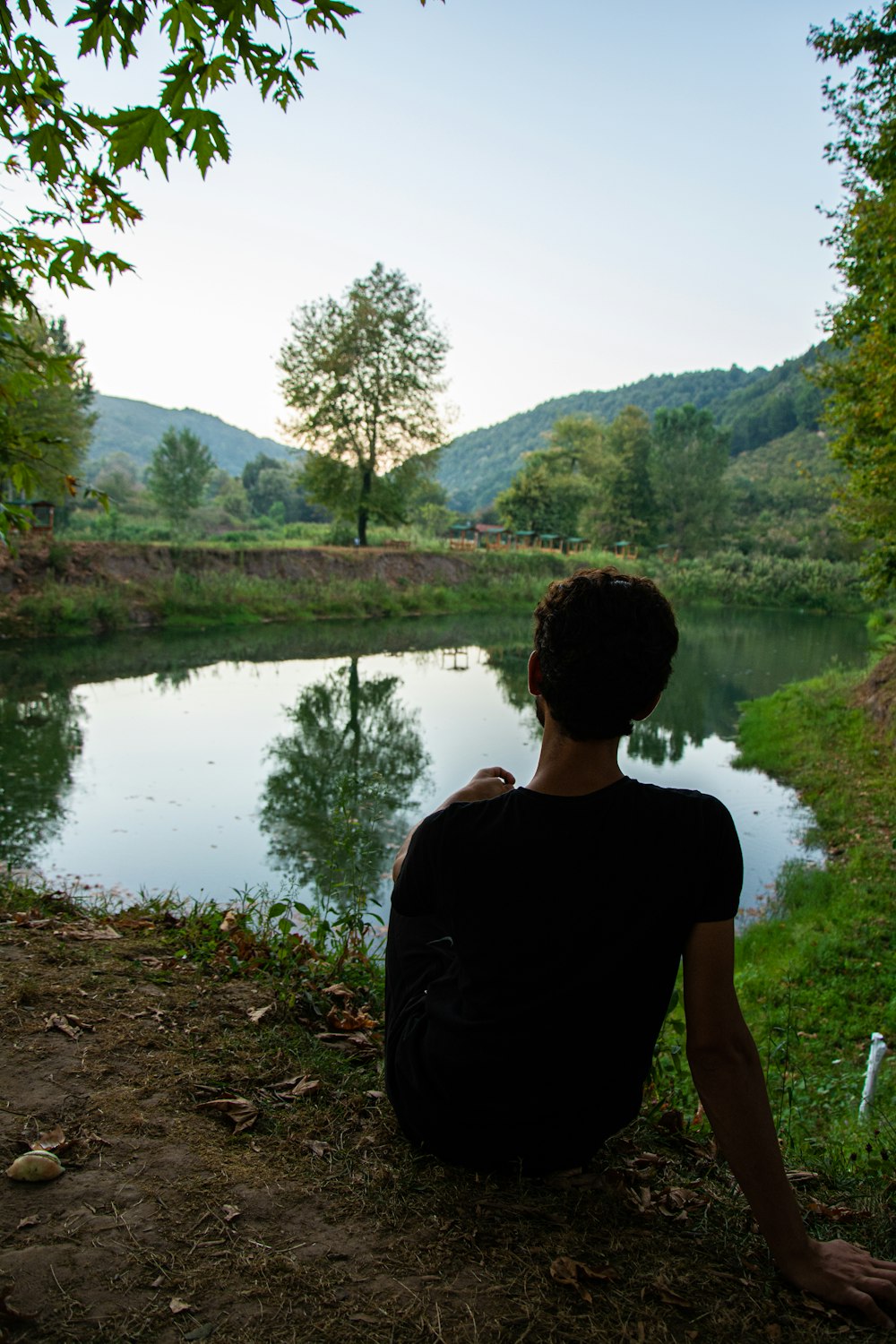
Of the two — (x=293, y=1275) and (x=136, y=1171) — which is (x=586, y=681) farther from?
(x=136, y=1171)

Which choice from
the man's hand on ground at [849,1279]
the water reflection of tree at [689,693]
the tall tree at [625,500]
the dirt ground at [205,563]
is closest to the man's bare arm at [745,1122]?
the man's hand on ground at [849,1279]

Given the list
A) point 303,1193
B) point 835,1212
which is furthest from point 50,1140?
point 835,1212

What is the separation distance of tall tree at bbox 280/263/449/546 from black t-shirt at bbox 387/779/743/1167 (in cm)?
3298

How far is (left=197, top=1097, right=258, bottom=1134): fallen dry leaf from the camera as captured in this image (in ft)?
7.61

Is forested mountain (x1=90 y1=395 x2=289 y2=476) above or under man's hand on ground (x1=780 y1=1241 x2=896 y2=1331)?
above

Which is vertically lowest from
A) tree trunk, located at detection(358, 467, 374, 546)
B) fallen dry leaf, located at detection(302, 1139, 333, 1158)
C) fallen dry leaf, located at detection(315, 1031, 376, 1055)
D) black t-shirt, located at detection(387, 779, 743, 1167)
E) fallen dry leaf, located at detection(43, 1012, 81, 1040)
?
fallen dry leaf, located at detection(315, 1031, 376, 1055)

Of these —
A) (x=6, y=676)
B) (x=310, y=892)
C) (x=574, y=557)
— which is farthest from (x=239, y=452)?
(x=310, y=892)

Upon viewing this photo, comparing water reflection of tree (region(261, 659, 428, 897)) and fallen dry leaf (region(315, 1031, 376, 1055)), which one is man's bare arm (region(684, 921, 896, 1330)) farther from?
water reflection of tree (region(261, 659, 428, 897))

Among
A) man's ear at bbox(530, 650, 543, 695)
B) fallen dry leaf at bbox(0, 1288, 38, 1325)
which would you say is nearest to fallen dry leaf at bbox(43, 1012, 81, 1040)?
fallen dry leaf at bbox(0, 1288, 38, 1325)

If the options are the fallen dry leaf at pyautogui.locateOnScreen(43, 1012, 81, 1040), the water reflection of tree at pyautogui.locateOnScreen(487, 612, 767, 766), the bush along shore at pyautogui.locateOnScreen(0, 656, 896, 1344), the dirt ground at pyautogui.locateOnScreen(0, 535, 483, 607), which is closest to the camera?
the bush along shore at pyautogui.locateOnScreen(0, 656, 896, 1344)

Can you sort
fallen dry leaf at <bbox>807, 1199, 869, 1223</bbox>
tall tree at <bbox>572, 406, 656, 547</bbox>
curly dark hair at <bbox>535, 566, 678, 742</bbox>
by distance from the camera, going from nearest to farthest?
curly dark hair at <bbox>535, 566, 678, 742</bbox>, fallen dry leaf at <bbox>807, 1199, 869, 1223</bbox>, tall tree at <bbox>572, 406, 656, 547</bbox>

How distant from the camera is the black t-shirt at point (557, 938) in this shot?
1664 mm

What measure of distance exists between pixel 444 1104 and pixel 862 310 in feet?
43.3

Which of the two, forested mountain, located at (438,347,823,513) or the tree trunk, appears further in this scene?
forested mountain, located at (438,347,823,513)
